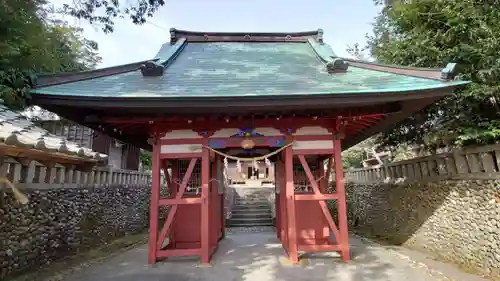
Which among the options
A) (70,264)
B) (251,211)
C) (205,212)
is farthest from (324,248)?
(251,211)

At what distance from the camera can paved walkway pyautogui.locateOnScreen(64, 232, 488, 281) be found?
197 inches

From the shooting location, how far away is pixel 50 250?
6.42 m

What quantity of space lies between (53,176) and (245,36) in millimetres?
6944

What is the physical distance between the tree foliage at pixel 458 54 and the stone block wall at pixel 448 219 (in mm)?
1047

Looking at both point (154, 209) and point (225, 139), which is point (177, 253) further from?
point (225, 139)

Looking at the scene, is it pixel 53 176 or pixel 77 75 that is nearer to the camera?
pixel 77 75

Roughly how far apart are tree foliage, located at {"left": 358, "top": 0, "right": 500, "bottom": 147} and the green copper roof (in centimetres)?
115

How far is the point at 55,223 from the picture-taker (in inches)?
263

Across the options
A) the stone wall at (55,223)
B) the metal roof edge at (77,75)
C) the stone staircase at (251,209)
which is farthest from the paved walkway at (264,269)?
the stone staircase at (251,209)

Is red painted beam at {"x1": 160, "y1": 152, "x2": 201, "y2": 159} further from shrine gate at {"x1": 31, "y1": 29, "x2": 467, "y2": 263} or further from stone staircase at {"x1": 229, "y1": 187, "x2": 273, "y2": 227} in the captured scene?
stone staircase at {"x1": 229, "y1": 187, "x2": 273, "y2": 227}

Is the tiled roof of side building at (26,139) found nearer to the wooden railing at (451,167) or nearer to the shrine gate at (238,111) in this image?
the shrine gate at (238,111)

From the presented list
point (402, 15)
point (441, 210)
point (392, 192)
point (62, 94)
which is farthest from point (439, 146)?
point (62, 94)

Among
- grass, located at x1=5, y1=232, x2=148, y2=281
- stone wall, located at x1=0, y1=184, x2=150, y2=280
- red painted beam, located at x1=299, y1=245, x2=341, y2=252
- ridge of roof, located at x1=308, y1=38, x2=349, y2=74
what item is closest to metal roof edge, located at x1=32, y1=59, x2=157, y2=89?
stone wall, located at x1=0, y1=184, x2=150, y2=280

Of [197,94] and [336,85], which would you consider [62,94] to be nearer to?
[197,94]
